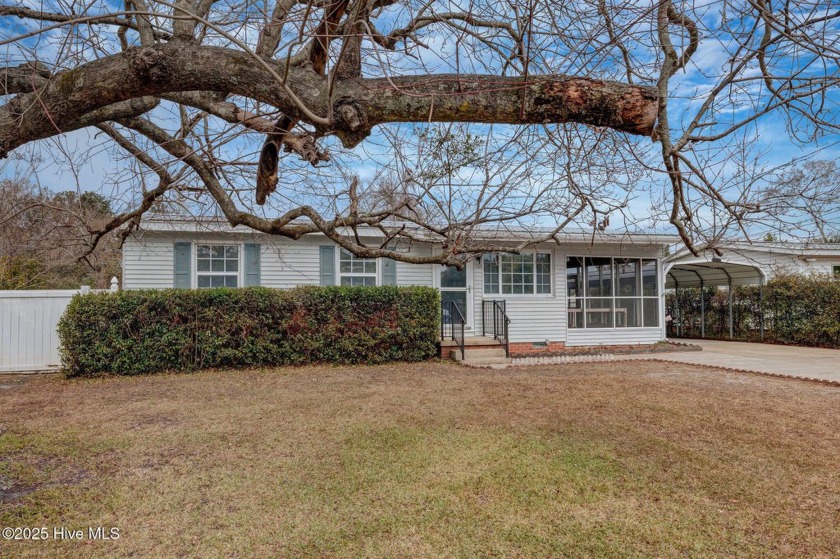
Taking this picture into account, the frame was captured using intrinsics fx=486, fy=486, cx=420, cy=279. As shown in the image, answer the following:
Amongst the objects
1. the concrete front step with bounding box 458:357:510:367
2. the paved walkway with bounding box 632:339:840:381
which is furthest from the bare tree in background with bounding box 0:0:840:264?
the paved walkway with bounding box 632:339:840:381

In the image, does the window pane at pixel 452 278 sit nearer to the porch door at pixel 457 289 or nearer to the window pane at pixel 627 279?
the porch door at pixel 457 289

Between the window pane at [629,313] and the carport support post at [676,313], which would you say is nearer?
the window pane at [629,313]

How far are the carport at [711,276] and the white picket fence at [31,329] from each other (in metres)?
15.1

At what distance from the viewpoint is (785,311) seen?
1406 centimetres

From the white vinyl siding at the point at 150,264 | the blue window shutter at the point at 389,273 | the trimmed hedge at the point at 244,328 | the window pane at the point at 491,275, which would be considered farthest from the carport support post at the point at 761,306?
the white vinyl siding at the point at 150,264

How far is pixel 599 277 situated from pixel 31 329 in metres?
13.2

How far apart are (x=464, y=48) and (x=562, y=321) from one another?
1026 cm

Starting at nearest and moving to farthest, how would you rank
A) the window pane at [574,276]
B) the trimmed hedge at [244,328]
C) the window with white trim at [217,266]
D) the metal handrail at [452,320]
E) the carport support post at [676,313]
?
the trimmed hedge at [244,328] < the window with white trim at [217,266] < the metal handrail at [452,320] < the window pane at [574,276] < the carport support post at [676,313]

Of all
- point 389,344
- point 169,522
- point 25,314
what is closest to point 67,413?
point 169,522

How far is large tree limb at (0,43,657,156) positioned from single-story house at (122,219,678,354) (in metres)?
7.43

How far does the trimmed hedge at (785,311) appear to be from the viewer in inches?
512

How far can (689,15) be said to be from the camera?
9.45ft

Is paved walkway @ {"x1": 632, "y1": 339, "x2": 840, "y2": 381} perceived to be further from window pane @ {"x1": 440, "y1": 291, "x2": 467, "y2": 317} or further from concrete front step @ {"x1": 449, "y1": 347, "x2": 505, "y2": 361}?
window pane @ {"x1": 440, "y1": 291, "x2": 467, "y2": 317}

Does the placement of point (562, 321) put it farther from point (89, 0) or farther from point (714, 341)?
point (89, 0)
